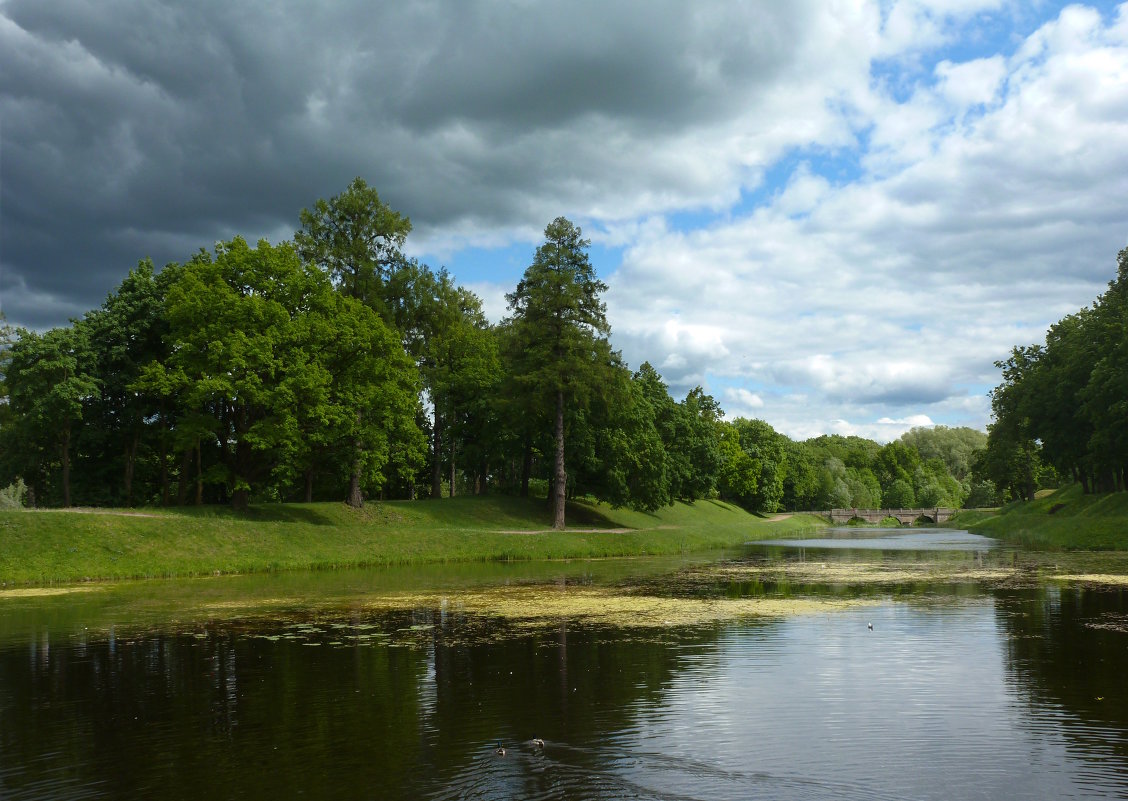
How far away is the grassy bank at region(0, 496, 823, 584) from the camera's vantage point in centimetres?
3638

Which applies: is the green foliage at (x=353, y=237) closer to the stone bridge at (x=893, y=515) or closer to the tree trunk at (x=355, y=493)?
the tree trunk at (x=355, y=493)

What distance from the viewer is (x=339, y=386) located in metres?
53.2

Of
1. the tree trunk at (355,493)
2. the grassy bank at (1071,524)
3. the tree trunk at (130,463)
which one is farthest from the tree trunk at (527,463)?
the grassy bank at (1071,524)

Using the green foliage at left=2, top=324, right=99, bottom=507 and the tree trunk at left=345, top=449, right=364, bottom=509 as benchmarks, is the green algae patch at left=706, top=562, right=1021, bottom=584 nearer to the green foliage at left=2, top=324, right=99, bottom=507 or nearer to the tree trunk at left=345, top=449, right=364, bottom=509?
the tree trunk at left=345, top=449, right=364, bottom=509

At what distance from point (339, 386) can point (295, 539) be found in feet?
38.0

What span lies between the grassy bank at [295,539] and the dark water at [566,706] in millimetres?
10895

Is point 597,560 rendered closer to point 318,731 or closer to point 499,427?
point 499,427

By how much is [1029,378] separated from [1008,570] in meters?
47.6

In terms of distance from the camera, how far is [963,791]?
9.98m

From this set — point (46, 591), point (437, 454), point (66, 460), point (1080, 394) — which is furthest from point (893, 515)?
point (46, 591)

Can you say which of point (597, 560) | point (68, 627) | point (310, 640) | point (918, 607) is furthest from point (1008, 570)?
point (68, 627)

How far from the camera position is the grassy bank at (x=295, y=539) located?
36375 mm

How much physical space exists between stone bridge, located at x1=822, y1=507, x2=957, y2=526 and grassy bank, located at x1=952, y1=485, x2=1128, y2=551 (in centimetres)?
6063

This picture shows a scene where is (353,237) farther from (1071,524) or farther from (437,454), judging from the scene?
(1071,524)
